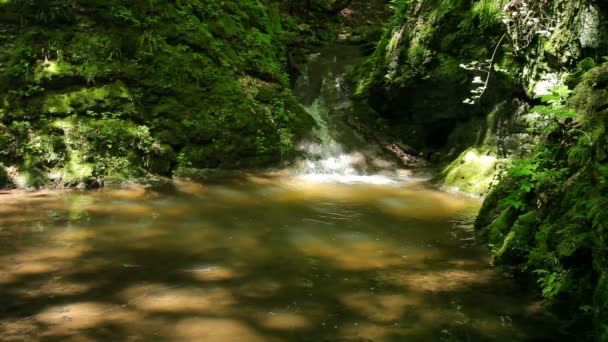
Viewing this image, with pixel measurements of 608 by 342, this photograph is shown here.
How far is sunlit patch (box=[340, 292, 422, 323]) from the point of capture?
3.86 metres

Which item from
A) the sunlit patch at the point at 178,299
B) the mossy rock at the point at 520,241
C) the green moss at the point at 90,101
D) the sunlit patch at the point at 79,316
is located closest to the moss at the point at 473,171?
the mossy rock at the point at 520,241

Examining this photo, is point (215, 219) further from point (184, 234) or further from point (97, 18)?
point (97, 18)

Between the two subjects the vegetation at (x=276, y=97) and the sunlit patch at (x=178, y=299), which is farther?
the vegetation at (x=276, y=97)

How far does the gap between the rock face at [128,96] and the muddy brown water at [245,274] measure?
130cm

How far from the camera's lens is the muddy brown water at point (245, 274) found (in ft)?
11.8

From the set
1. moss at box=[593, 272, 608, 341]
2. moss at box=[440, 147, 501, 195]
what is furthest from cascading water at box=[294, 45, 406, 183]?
moss at box=[593, 272, 608, 341]

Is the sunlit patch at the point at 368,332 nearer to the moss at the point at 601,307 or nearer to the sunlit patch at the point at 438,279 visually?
the sunlit patch at the point at 438,279

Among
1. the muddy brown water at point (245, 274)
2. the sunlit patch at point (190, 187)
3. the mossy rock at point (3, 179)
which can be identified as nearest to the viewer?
the muddy brown water at point (245, 274)

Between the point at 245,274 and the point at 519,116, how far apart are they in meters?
6.74

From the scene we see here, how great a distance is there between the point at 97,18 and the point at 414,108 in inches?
292

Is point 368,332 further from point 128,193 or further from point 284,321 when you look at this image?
point 128,193

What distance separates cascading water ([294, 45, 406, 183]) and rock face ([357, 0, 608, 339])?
Result: 2.97 ft

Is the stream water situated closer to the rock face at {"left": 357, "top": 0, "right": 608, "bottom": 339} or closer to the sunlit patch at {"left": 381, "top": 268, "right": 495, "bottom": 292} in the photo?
the sunlit patch at {"left": 381, "top": 268, "right": 495, "bottom": 292}

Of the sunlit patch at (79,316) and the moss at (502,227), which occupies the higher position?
the moss at (502,227)
